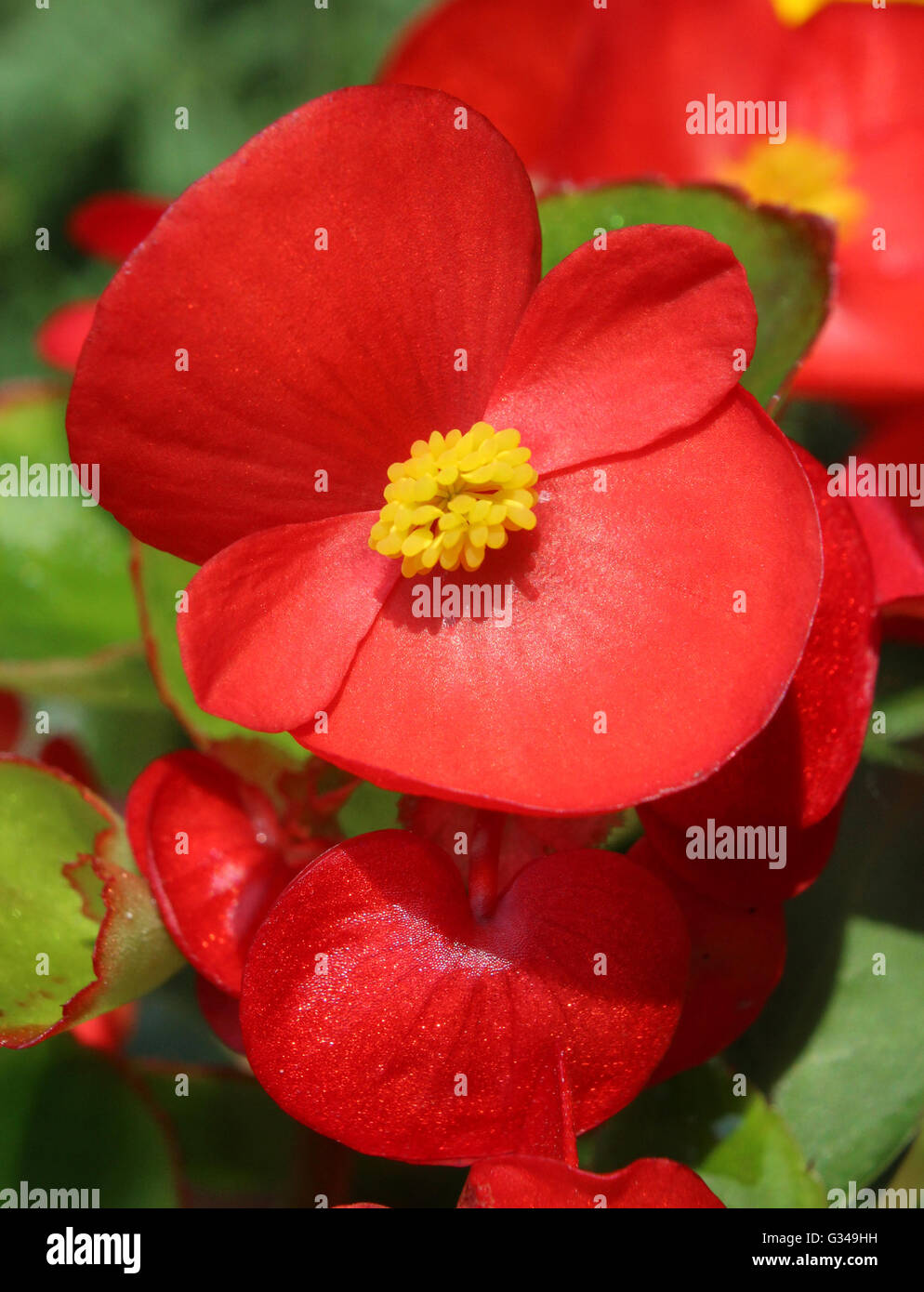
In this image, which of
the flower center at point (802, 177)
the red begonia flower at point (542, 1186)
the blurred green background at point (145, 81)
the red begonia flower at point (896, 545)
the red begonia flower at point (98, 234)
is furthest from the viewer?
the blurred green background at point (145, 81)

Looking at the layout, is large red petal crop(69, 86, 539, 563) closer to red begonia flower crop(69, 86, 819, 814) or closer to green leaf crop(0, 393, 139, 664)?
red begonia flower crop(69, 86, 819, 814)

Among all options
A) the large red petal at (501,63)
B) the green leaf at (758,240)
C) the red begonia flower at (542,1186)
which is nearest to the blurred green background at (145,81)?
the large red petal at (501,63)

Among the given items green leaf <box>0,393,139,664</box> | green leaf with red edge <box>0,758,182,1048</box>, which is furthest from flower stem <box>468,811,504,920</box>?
green leaf <box>0,393,139,664</box>

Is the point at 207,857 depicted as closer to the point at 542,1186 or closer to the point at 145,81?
the point at 542,1186

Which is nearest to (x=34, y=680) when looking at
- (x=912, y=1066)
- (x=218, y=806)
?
(x=218, y=806)

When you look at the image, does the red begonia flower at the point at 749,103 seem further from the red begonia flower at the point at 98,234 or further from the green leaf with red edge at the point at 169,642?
the green leaf with red edge at the point at 169,642

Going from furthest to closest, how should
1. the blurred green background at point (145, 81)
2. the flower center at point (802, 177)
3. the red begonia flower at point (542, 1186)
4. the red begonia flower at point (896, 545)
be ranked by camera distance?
the blurred green background at point (145, 81), the flower center at point (802, 177), the red begonia flower at point (896, 545), the red begonia flower at point (542, 1186)

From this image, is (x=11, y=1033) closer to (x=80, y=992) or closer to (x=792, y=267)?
(x=80, y=992)
